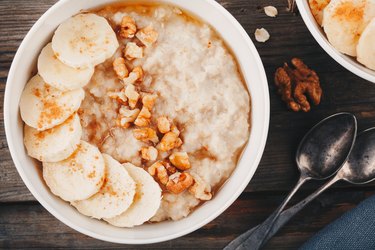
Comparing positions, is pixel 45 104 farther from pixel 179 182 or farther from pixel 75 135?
pixel 179 182

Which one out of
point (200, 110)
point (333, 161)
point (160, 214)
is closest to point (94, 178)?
point (160, 214)

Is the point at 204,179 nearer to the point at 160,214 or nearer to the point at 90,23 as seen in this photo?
the point at 160,214

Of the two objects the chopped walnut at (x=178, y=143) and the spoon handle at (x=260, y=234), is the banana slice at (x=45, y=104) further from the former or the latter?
the spoon handle at (x=260, y=234)

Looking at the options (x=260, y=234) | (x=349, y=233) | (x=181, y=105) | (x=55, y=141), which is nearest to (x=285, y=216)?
(x=260, y=234)

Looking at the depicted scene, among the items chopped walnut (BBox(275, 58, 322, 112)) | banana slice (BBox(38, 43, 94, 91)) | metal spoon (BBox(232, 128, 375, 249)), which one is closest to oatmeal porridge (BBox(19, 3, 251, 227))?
banana slice (BBox(38, 43, 94, 91))

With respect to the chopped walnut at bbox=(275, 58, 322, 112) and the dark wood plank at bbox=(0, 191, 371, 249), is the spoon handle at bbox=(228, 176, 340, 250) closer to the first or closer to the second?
the dark wood plank at bbox=(0, 191, 371, 249)

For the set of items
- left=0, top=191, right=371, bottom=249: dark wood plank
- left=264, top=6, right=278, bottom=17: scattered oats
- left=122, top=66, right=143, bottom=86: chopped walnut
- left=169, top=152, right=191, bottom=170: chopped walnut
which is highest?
left=264, top=6, right=278, bottom=17: scattered oats

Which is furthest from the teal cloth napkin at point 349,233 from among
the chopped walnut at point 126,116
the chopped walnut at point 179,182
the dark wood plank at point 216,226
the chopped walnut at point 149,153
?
the chopped walnut at point 126,116
